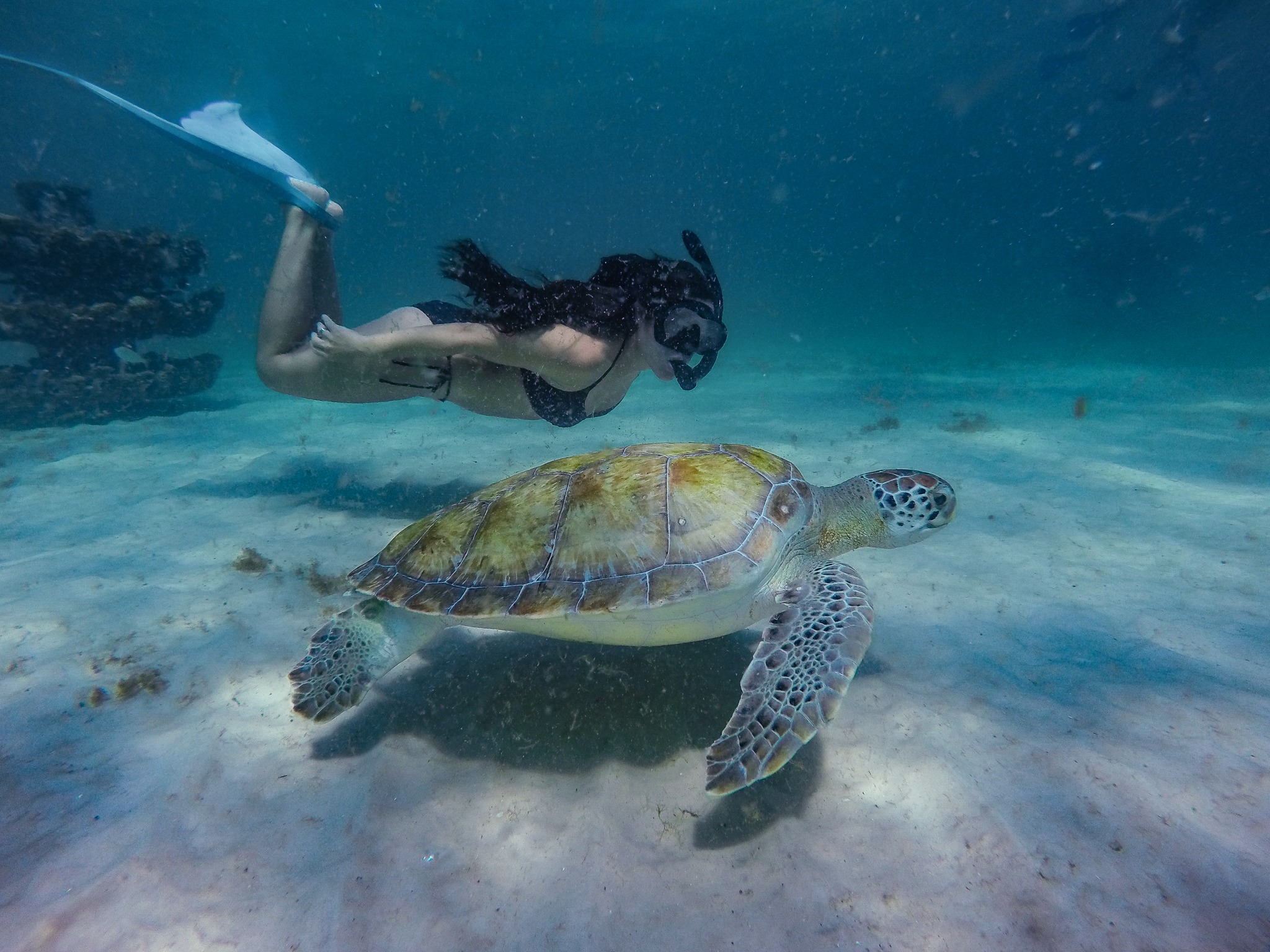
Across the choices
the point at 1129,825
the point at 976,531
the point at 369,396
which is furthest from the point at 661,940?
the point at 369,396

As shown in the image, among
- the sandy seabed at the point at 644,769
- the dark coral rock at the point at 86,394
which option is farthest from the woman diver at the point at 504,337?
the dark coral rock at the point at 86,394

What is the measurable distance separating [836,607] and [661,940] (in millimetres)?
1634

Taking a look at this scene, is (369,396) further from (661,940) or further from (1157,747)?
(1157,747)

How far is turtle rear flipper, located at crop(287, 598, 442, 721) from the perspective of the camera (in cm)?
276

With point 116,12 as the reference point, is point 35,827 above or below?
below

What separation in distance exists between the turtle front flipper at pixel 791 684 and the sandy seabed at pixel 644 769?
16.0 inches

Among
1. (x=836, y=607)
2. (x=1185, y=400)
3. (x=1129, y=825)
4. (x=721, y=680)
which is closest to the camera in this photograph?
(x=1129, y=825)

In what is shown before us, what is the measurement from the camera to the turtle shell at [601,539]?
2.70m

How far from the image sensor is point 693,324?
374 centimetres

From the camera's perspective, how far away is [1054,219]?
263ft

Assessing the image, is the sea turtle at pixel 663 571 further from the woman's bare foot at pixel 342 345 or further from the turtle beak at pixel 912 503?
the woman's bare foot at pixel 342 345

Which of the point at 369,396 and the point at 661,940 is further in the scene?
the point at 369,396

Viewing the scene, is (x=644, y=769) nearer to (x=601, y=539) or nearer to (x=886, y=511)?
(x=601, y=539)

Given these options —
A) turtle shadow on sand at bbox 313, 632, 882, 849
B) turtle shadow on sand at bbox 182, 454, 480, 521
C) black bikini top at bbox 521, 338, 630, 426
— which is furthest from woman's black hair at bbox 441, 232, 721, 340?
turtle shadow on sand at bbox 182, 454, 480, 521
